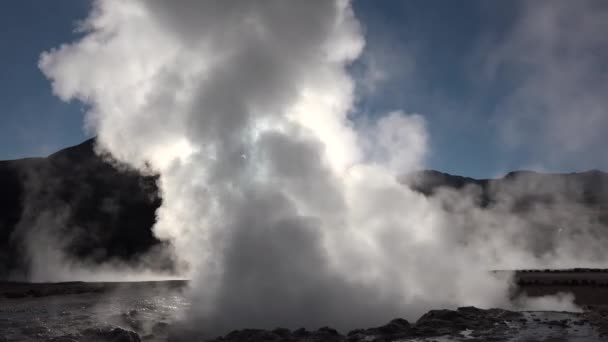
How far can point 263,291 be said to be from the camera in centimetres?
1113

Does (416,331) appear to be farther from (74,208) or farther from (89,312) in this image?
(74,208)

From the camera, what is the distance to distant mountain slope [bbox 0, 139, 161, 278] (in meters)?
37.8

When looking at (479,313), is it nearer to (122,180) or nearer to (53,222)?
(53,222)

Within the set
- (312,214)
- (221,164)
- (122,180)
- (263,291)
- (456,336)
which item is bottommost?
(456,336)

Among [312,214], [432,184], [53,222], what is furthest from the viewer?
[432,184]

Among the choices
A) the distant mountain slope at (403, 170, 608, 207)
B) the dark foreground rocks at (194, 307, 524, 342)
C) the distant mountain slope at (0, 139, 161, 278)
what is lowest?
the dark foreground rocks at (194, 307, 524, 342)

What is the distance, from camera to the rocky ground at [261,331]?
A: 9.34 meters

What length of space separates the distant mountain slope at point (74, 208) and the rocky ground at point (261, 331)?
74.2ft

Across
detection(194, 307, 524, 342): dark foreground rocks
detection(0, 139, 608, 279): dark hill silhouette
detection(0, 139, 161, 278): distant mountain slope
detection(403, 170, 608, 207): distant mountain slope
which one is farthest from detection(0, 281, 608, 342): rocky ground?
detection(403, 170, 608, 207): distant mountain slope

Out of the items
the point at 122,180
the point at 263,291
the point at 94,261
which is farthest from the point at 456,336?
the point at 122,180

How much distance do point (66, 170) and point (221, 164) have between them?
41877mm

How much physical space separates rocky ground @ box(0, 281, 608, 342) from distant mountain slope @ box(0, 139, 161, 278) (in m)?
22.6

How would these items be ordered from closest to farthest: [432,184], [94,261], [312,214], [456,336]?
[456,336] < [312,214] < [94,261] < [432,184]

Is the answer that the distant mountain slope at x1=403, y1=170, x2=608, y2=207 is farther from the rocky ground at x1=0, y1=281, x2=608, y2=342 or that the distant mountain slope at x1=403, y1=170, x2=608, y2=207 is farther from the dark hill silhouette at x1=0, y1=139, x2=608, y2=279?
the rocky ground at x1=0, y1=281, x2=608, y2=342
